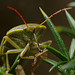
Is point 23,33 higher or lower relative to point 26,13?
lower

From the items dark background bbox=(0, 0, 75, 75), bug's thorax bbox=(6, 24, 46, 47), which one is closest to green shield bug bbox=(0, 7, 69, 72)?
bug's thorax bbox=(6, 24, 46, 47)

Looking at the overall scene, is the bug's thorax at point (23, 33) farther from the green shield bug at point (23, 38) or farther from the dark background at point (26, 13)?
the dark background at point (26, 13)

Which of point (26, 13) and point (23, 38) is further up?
point (26, 13)

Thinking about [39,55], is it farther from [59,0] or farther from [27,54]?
[59,0]

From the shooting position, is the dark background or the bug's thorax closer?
the bug's thorax

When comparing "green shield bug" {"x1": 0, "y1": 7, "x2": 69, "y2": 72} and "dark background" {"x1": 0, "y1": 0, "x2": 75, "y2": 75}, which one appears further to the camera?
"dark background" {"x1": 0, "y1": 0, "x2": 75, "y2": 75}

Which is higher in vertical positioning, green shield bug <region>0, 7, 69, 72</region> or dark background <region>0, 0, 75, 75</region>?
dark background <region>0, 0, 75, 75</region>

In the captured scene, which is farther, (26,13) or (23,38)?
(26,13)

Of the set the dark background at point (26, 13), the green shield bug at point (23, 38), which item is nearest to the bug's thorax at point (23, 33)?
the green shield bug at point (23, 38)

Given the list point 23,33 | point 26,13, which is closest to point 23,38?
point 23,33

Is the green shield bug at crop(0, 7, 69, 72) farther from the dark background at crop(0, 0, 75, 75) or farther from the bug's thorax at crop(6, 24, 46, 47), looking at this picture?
the dark background at crop(0, 0, 75, 75)

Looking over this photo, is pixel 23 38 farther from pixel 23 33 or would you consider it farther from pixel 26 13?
pixel 26 13
